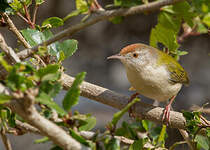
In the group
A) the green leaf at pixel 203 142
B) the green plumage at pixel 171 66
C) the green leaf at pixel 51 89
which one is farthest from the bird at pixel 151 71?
the green leaf at pixel 51 89

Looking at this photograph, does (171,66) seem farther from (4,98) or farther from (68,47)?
(4,98)

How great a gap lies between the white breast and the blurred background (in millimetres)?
3291

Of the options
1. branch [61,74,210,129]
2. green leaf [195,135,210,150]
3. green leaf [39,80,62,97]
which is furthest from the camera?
branch [61,74,210,129]

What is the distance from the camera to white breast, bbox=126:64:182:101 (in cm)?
291

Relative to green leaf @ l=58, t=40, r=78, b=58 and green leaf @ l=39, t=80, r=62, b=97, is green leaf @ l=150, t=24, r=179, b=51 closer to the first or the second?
green leaf @ l=58, t=40, r=78, b=58

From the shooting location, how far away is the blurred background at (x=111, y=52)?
6.52 m

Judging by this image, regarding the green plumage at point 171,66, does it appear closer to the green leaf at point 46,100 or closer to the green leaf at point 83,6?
the green leaf at point 83,6

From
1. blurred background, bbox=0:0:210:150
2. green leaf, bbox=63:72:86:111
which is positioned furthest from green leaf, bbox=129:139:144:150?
blurred background, bbox=0:0:210:150

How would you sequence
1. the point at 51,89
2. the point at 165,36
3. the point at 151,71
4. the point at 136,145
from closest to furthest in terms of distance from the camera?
the point at 51,89
the point at 136,145
the point at 165,36
the point at 151,71

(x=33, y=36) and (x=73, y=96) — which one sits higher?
(x=33, y=36)

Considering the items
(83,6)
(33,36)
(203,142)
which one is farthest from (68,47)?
(203,142)

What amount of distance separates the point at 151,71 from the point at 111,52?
4.09m

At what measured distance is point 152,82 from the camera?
2898 millimetres

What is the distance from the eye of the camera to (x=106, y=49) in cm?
715
